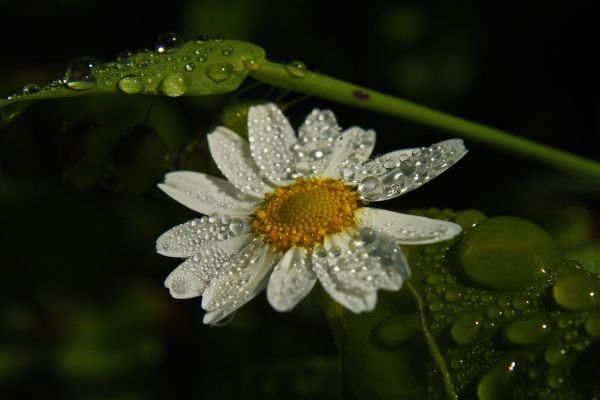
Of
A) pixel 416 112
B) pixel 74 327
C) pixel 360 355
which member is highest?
pixel 416 112

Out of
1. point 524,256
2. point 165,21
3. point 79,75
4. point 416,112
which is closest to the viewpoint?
point 524,256

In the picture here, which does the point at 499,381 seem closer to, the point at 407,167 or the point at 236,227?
the point at 407,167

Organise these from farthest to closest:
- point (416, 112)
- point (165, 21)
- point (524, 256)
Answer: point (165, 21), point (416, 112), point (524, 256)

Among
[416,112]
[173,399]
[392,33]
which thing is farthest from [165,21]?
[416,112]

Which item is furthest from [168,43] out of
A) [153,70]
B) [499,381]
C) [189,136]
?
[189,136]

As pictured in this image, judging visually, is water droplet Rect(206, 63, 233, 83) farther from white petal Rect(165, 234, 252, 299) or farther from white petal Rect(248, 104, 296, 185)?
white petal Rect(165, 234, 252, 299)

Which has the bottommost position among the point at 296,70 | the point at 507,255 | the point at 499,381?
the point at 499,381

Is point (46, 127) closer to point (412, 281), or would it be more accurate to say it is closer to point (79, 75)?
point (79, 75)
